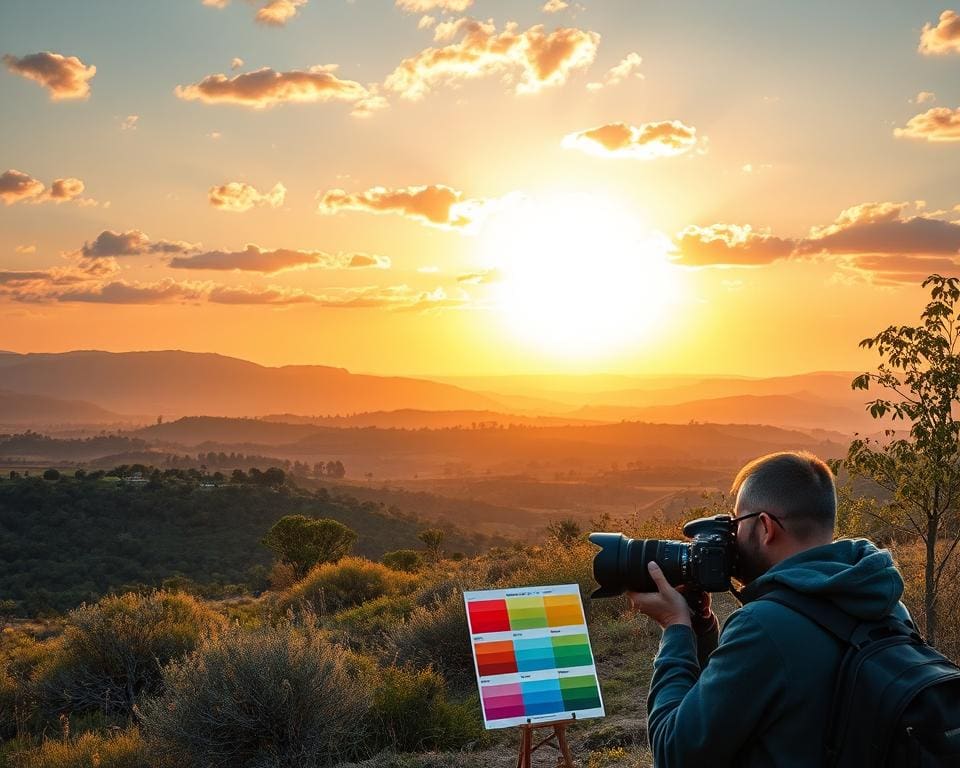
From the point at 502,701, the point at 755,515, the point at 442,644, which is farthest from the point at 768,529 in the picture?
the point at 442,644

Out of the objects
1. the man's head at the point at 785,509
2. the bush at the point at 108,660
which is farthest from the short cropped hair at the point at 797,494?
the bush at the point at 108,660

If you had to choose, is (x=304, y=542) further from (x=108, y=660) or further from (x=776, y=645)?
(x=776, y=645)

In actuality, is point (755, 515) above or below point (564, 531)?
above

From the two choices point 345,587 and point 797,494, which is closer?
point 797,494

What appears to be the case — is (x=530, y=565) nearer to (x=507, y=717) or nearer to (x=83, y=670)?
(x=83, y=670)

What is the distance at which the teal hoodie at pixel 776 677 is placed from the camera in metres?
2.06

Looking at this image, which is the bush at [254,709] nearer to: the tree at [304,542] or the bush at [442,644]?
the bush at [442,644]

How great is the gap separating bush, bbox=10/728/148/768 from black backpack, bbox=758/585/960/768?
6.39 metres

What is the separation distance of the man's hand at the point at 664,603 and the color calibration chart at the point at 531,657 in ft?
9.38

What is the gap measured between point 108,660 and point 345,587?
746cm

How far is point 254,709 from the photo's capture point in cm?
695

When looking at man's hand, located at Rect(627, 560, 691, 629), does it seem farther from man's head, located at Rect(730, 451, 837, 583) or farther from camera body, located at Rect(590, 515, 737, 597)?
man's head, located at Rect(730, 451, 837, 583)

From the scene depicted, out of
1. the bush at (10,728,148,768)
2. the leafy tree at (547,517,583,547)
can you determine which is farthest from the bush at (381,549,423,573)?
the bush at (10,728,148,768)

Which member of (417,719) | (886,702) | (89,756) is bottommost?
(417,719)
